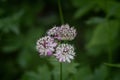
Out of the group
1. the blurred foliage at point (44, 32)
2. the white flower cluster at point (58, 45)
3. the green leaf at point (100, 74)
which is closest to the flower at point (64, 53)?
the white flower cluster at point (58, 45)

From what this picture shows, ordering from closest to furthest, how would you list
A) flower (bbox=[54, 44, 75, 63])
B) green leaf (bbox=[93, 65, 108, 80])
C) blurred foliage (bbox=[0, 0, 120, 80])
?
flower (bbox=[54, 44, 75, 63])
green leaf (bbox=[93, 65, 108, 80])
blurred foliage (bbox=[0, 0, 120, 80])

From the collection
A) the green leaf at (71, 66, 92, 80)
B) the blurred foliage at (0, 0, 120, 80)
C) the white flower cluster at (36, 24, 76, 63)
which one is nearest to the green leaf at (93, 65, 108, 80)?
the green leaf at (71, 66, 92, 80)

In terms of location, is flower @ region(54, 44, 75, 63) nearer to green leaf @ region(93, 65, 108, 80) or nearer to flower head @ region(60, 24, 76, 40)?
flower head @ region(60, 24, 76, 40)

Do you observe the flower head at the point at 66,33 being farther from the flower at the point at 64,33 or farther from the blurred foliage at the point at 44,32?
the blurred foliage at the point at 44,32

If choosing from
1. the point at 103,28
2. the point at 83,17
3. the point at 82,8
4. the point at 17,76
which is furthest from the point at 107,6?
the point at 17,76

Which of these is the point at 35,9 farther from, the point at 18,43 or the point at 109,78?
the point at 109,78

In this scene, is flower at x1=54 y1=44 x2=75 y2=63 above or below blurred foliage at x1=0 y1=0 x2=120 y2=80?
below
